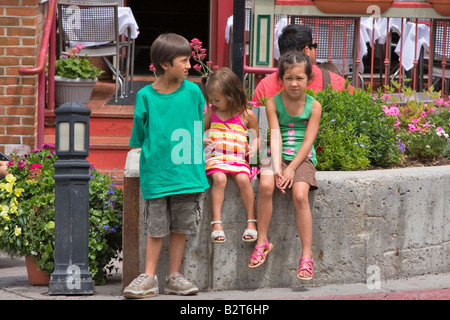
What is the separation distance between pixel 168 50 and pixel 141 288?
4.47ft

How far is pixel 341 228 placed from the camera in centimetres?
499

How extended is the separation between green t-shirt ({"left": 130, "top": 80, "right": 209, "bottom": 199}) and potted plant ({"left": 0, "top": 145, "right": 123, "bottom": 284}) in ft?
1.94

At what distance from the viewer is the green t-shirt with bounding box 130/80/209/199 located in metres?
4.54

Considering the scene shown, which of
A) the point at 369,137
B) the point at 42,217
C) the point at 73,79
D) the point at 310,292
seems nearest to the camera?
the point at 310,292

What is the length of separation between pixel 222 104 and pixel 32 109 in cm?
283

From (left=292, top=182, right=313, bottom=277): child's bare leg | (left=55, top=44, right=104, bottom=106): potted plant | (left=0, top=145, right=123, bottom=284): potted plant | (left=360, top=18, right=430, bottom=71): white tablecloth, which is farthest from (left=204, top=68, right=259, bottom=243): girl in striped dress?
(left=360, top=18, right=430, bottom=71): white tablecloth

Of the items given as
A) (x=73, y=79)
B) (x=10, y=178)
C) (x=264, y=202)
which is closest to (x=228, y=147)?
(x=264, y=202)

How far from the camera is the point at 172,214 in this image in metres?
4.67

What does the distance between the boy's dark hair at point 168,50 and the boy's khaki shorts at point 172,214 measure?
0.74 meters

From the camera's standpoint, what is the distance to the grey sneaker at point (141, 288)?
4.60 metres

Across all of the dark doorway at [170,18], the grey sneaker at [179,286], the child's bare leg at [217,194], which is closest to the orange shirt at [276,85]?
the child's bare leg at [217,194]

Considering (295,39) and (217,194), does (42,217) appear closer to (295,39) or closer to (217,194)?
(217,194)

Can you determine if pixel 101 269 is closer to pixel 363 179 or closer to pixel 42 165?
pixel 42 165

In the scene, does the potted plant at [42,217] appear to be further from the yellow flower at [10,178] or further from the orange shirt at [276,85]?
the orange shirt at [276,85]
